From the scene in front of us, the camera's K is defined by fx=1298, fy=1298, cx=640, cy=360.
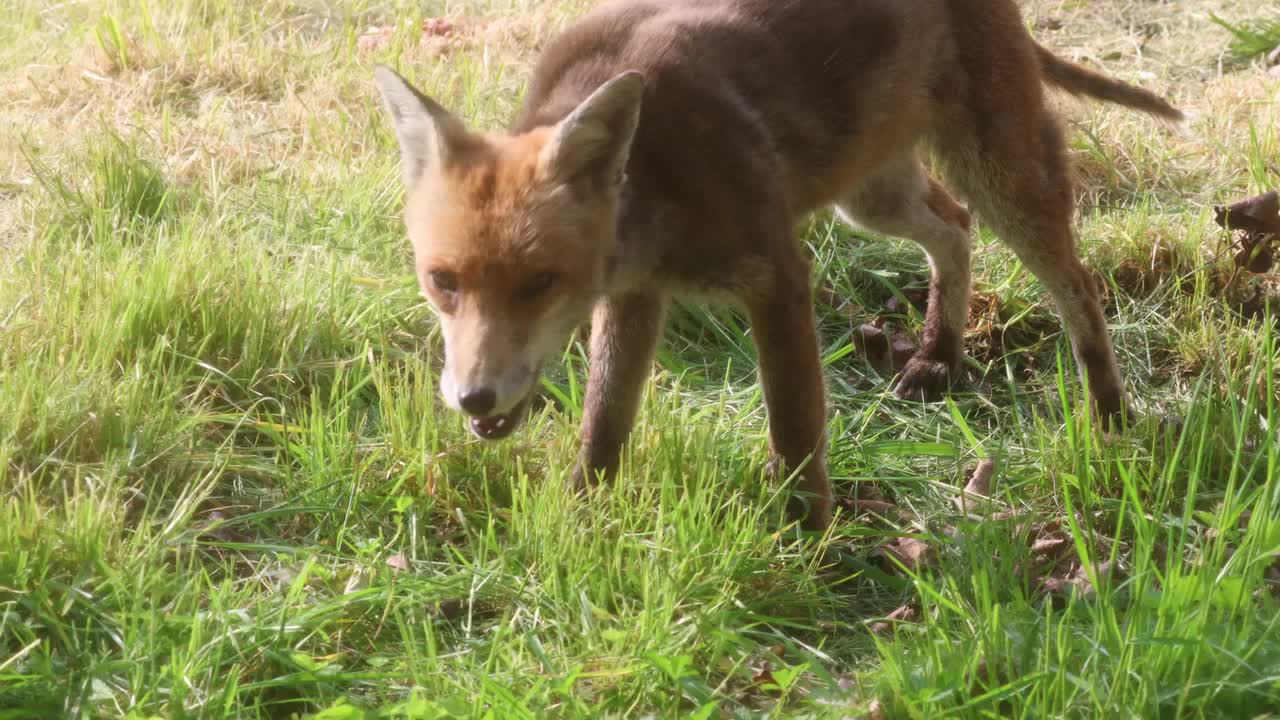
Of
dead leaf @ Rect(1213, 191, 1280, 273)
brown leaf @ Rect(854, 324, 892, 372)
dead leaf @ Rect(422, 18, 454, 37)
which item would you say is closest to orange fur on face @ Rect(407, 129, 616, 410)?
brown leaf @ Rect(854, 324, 892, 372)

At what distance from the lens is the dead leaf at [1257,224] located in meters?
4.88

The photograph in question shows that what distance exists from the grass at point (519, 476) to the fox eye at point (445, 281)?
624mm

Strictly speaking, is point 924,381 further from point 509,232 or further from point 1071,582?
point 509,232

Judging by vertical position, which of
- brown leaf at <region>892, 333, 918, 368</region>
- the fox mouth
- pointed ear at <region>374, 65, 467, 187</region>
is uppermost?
pointed ear at <region>374, 65, 467, 187</region>

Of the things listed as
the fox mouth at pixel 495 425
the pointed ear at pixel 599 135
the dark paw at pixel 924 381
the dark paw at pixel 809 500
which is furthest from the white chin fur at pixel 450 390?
the dark paw at pixel 924 381

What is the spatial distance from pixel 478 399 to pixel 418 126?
2.74ft

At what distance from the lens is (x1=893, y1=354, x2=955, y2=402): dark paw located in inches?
188

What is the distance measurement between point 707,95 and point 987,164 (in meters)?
1.24

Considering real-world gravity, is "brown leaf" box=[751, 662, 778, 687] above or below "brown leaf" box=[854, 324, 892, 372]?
above

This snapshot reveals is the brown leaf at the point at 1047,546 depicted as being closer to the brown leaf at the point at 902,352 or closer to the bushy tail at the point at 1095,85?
the brown leaf at the point at 902,352

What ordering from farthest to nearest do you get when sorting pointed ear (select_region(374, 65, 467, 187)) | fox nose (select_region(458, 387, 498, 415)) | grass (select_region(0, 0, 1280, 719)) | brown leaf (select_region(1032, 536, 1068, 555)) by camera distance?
brown leaf (select_region(1032, 536, 1068, 555)), pointed ear (select_region(374, 65, 467, 187)), fox nose (select_region(458, 387, 498, 415)), grass (select_region(0, 0, 1280, 719))

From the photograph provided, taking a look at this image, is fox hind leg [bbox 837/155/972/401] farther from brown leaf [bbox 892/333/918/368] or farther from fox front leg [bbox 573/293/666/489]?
fox front leg [bbox 573/293/666/489]

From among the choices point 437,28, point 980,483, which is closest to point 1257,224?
point 980,483

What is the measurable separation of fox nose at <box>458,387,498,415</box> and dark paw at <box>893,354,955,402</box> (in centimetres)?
218
